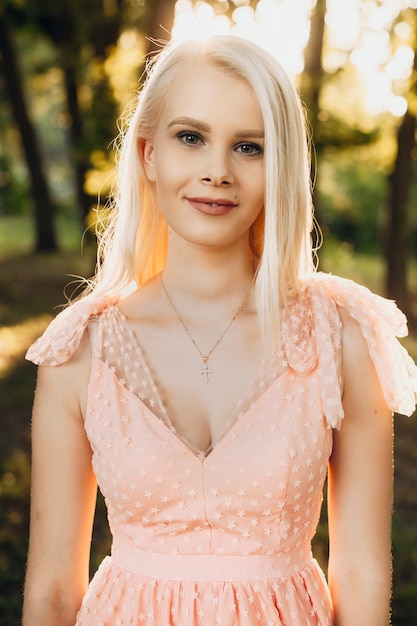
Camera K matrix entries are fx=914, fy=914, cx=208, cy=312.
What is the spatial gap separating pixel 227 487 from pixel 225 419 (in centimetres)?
17

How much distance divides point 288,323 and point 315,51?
7.50m

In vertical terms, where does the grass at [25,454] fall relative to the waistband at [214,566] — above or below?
below

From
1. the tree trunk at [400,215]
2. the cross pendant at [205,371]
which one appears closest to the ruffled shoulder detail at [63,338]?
the cross pendant at [205,371]

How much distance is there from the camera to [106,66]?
9188 mm

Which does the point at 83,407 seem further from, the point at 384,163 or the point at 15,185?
the point at 15,185

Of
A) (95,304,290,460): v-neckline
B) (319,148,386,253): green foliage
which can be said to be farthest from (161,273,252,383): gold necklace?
(319,148,386,253): green foliage

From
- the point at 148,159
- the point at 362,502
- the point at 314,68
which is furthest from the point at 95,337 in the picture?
the point at 314,68

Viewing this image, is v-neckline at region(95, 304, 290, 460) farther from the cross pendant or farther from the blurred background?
the blurred background

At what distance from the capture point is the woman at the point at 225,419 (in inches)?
82.1

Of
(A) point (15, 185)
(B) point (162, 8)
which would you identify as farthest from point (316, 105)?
(A) point (15, 185)

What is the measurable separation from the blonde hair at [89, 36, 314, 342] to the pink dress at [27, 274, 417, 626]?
16 centimetres

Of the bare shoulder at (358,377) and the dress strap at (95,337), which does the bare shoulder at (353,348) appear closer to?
the bare shoulder at (358,377)

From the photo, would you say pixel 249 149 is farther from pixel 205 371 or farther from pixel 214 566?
pixel 214 566

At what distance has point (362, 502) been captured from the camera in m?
2.10
